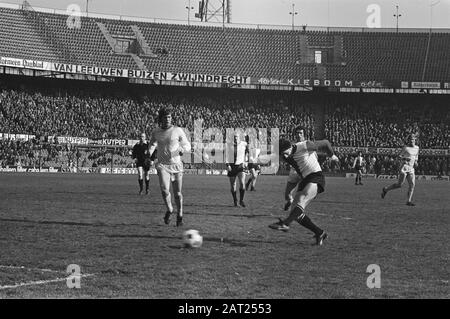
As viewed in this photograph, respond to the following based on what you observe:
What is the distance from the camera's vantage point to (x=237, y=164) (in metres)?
20.8

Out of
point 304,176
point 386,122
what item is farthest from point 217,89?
point 304,176

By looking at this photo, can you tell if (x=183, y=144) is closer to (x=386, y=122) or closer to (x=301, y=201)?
(x=301, y=201)

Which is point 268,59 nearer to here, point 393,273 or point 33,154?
point 33,154

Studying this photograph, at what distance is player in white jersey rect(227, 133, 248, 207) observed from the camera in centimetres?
2066

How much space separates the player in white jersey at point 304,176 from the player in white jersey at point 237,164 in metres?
8.55

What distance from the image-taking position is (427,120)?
214ft

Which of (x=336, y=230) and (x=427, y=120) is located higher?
(x=427, y=120)

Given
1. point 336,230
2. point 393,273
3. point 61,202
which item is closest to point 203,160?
point 61,202

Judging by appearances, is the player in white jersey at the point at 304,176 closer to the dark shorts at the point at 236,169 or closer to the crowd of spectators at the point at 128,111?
the dark shorts at the point at 236,169

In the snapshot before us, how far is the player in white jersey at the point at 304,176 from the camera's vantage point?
1152cm

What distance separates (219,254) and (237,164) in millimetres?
10579

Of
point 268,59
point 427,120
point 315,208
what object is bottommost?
point 315,208
